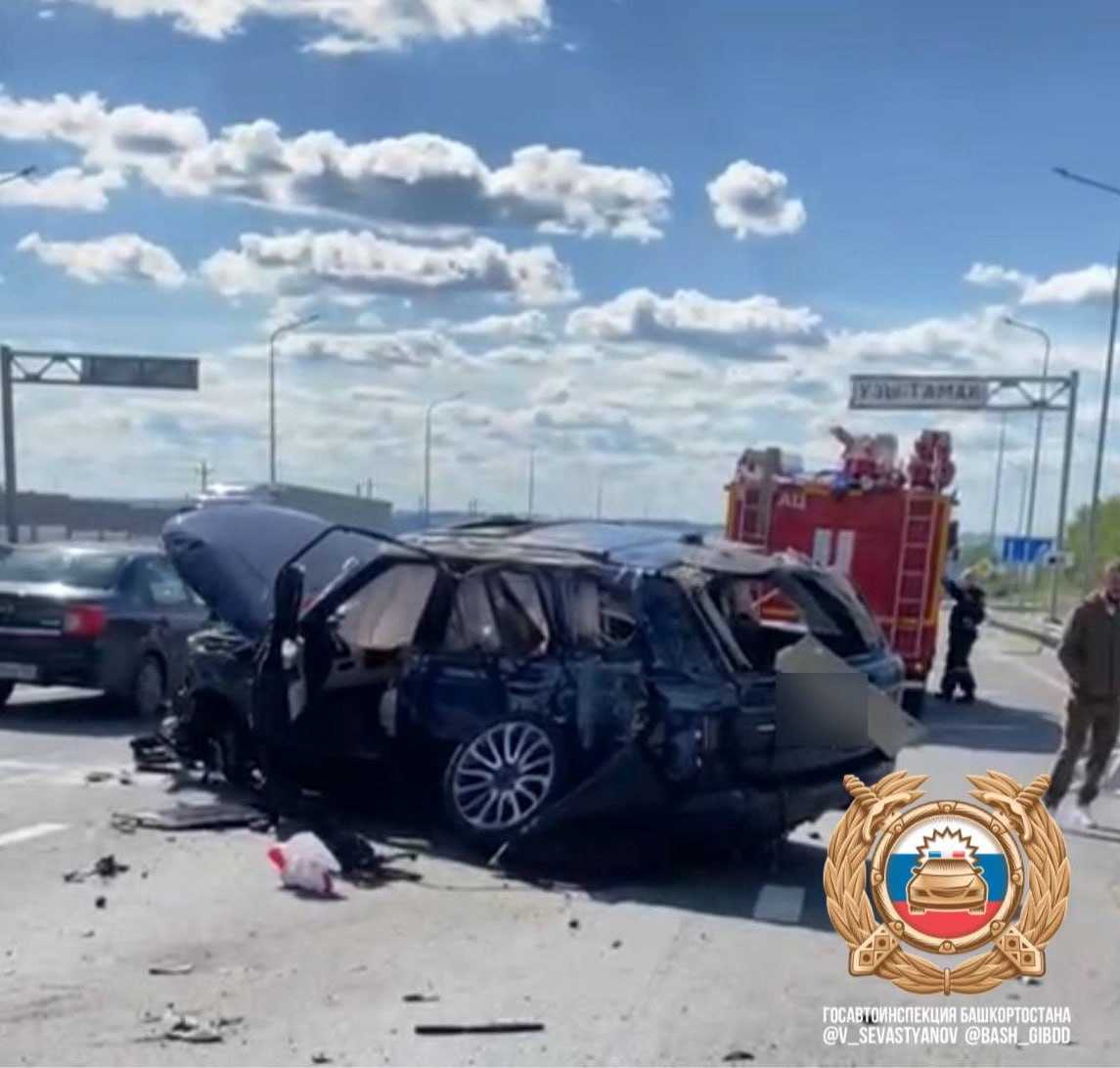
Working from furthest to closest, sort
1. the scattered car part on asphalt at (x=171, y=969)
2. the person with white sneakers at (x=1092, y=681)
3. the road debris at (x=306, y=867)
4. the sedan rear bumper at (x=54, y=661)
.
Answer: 1. the sedan rear bumper at (x=54, y=661)
2. the person with white sneakers at (x=1092, y=681)
3. the road debris at (x=306, y=867)
4. the scattered car part on asphalt at (x=171, y=969)

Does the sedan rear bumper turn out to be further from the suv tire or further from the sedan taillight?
the suv tire

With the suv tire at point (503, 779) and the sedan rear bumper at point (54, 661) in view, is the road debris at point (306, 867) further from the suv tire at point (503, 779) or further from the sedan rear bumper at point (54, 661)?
the sedan rear bumper at point (54, 661)

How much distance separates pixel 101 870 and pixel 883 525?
39.9 feet

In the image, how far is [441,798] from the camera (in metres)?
9.44

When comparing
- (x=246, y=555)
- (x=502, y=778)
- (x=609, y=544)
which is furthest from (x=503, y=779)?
(x=246, y=555)

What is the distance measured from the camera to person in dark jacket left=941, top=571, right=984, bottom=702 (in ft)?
67.2

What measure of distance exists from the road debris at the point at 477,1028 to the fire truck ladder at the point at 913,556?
13209mm

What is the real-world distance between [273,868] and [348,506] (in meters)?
30.3

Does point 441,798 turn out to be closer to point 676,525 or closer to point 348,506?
point 676,525

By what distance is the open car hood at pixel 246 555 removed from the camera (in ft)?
34.3

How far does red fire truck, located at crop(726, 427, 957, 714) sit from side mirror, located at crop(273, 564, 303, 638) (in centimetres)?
973

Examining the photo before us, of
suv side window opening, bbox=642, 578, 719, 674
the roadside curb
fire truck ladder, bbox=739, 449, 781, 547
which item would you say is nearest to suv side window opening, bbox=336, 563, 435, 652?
suv side window opening, bbox=642, 578, 719, 674

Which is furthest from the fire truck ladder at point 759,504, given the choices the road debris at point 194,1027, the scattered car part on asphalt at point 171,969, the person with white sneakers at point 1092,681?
the road debris at point 194,1027

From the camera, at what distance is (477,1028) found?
6059 millimetres
